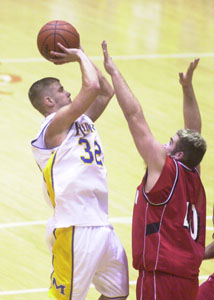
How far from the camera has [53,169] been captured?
5672 mm

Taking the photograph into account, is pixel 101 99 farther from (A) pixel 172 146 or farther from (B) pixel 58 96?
(A) pixel 172 146

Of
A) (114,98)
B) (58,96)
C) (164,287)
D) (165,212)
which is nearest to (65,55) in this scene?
(58,96)

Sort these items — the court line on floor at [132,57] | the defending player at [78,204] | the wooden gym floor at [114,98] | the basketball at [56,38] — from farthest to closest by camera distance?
the court line on floor at [132,57]
the wooden gym floor at [114,98]
the basketball at [56,38]
the defending player at [78,204]

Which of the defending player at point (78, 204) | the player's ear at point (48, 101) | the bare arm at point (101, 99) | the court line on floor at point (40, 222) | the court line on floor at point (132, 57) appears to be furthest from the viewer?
the court line on floor at point (132, 57)

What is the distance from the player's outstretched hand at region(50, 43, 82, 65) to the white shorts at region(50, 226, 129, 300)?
1329mm

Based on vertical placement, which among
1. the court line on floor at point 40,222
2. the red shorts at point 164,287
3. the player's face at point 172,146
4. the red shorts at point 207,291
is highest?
the player's face at point 172,146

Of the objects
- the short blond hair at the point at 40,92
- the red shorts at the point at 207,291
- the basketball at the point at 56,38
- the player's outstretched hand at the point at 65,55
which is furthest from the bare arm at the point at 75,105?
the red shorts at the point at 207,291

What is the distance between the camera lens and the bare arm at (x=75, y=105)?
5.49 metres

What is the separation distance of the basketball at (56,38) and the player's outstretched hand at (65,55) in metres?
0.12

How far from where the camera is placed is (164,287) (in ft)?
17.7

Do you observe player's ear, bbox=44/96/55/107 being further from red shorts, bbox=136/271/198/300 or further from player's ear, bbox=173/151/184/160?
red shorts, bbox=136/271/198/300

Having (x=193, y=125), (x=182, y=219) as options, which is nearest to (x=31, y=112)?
(x=193, y=125)

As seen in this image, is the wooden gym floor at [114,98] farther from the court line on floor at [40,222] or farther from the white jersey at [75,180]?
the white jersey at [75,180]

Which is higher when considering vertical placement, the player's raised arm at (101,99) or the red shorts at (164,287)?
the player's raised arm at (101,99)
